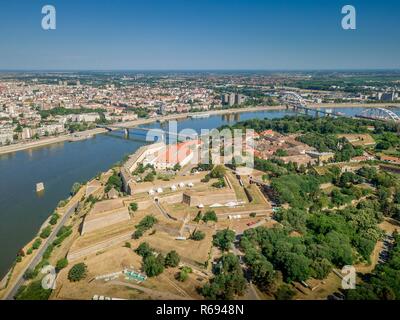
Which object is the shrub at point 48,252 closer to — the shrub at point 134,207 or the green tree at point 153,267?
the shrub at point 134,207

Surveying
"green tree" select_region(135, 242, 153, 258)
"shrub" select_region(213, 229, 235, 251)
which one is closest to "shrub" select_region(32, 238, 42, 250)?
"green tree" select_region(135, 242, 153, 258)

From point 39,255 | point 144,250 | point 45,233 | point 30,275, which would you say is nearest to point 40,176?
point 45,233

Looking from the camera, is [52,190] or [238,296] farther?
[52,190]

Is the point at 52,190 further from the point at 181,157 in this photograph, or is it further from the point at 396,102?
the point at 396,102

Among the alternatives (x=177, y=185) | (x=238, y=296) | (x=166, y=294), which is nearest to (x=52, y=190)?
(x=177, y=185)

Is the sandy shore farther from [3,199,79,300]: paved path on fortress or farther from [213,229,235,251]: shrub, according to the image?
[213,229,235,251]: shrub

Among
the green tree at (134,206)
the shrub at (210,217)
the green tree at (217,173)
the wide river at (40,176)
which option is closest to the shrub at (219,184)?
the green tree at (217,173)

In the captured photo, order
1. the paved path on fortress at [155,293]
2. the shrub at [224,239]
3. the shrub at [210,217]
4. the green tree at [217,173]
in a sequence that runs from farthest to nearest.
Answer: the green tree at [217,173], the shrub at [210,217], the shrub at [224,239], the paved path on fortress at [155,293]
